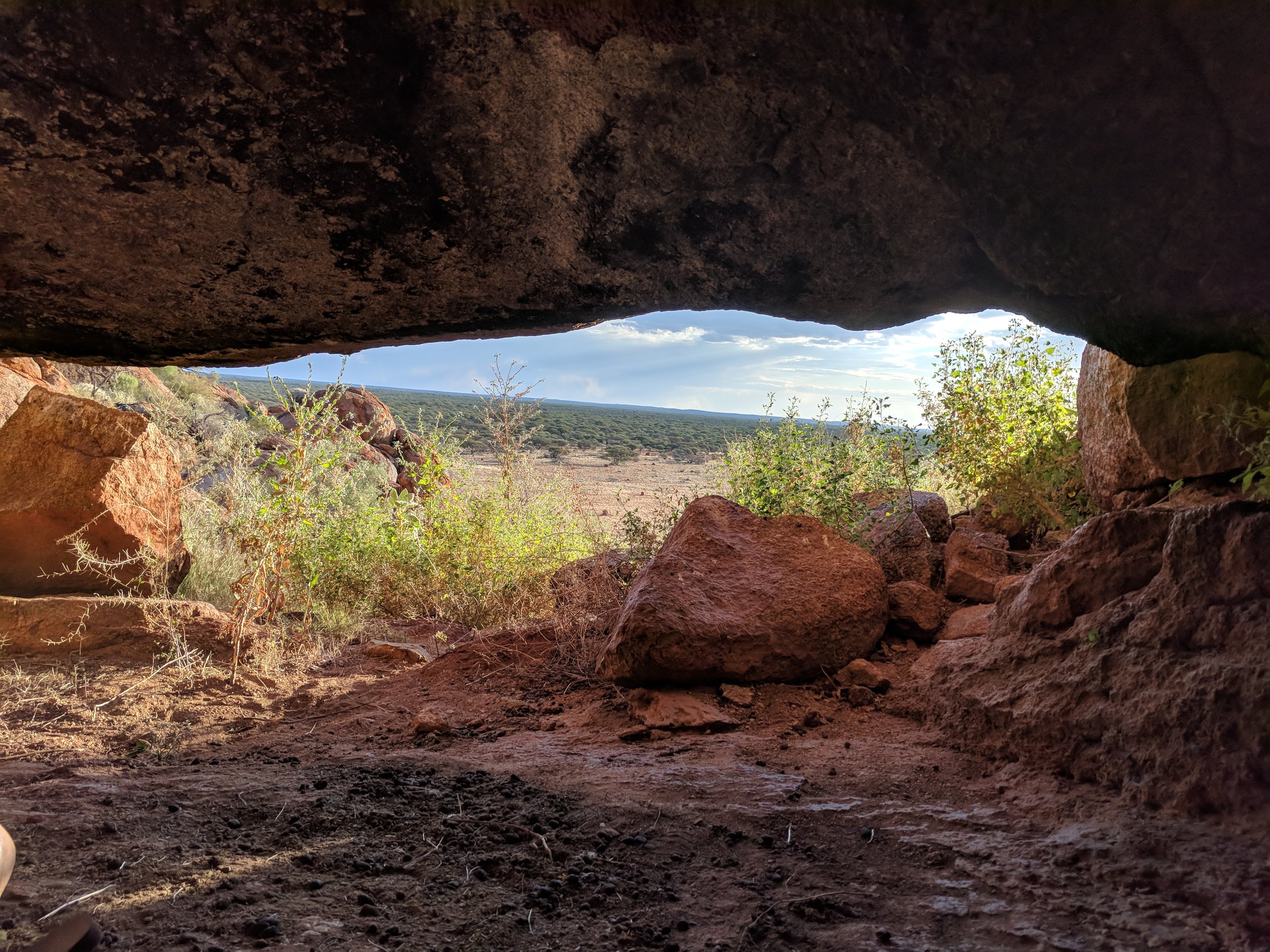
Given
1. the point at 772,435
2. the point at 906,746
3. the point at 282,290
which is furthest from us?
the point at 772,435

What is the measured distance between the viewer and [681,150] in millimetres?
2174

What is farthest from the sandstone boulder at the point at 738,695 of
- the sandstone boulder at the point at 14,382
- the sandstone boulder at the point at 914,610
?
the sandstone boulder at the point at 14,382

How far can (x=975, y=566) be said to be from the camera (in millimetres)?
4660

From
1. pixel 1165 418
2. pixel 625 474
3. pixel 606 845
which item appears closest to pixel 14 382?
pixel 606 845

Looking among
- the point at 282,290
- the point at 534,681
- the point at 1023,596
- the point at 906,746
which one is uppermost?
the point at 282,290

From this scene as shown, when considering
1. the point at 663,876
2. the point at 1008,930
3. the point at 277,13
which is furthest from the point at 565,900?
the point at 277,13

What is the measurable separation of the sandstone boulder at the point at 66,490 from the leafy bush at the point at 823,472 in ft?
13.3

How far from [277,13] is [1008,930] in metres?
2.70

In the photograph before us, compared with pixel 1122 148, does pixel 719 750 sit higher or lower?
lower

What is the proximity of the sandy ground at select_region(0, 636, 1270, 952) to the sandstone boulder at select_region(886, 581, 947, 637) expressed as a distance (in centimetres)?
86

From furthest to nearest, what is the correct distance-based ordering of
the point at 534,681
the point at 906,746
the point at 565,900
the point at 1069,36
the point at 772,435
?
the point at 772,435
the point at 534,681
the point at 906,746
the point at 565,900
the point at 1069,36

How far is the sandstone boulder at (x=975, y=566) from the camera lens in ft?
15.1

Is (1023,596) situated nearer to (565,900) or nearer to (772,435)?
(565,900)

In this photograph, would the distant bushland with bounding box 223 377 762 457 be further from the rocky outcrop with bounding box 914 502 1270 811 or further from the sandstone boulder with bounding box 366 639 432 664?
the rocky outcrop with bounding box 914 502 1270 811
